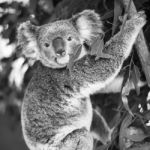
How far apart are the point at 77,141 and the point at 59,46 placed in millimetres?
751

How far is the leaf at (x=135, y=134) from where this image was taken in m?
3.36

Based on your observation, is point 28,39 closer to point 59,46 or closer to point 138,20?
point 59,46

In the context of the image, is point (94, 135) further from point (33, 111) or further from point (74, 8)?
point (74, 8)

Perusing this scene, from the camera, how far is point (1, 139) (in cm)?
768

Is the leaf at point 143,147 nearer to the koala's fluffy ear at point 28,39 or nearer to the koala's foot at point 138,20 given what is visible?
the koala's foot at point 138,20

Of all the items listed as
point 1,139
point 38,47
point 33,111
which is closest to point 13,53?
point 38,47

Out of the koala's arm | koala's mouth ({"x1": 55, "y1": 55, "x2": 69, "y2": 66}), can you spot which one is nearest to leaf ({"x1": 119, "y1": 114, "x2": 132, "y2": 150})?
the koala's arm

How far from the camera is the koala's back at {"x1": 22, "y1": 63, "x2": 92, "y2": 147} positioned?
149 inches

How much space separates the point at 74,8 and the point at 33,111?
105 cm

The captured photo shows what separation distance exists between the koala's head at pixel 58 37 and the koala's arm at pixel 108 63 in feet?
0.42

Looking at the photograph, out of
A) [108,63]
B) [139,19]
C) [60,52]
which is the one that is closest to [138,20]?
[139,19]

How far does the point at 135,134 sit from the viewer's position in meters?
3.40

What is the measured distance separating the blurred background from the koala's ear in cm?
7

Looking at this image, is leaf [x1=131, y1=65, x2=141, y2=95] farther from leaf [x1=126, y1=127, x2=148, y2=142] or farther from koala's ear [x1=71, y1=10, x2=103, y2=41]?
koala's ear [x1=71, y1=10, x2=103, y2=41]
